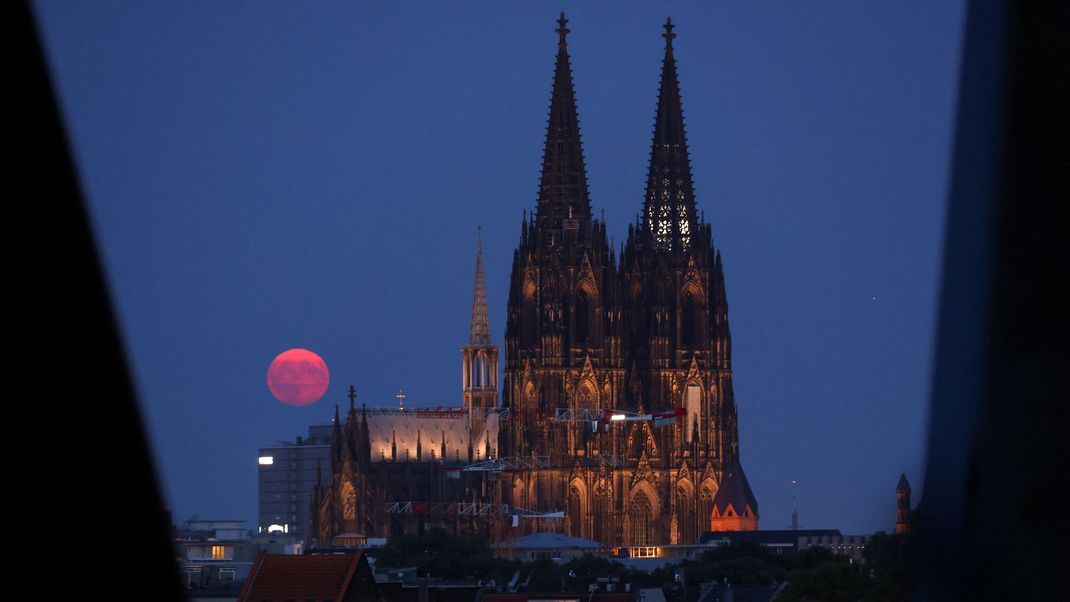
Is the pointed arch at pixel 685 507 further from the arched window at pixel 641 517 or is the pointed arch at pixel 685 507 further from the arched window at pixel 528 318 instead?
the arched window at pixel 528 318

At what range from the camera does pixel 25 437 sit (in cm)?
387

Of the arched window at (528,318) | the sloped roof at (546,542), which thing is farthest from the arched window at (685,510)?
the arched window at (528,318)

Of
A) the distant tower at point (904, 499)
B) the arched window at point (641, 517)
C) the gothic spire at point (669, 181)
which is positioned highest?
the gothic spire at point (669, 181)

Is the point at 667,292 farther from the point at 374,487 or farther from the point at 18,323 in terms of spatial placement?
the point at 18,323

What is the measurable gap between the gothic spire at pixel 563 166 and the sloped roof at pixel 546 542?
56.8 ft

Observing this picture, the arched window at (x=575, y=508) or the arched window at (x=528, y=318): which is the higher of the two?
the arched window at (x=528, y=318)

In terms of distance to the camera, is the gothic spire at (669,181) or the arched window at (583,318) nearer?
the arched window at (583,318)

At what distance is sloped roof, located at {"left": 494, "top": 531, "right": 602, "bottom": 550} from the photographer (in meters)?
121

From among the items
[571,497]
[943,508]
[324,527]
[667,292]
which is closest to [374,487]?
[324,527]

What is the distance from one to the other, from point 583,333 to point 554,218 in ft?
22.4

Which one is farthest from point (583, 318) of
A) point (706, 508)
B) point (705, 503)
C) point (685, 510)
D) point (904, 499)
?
point (904, 499)

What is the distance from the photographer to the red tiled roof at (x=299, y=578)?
4550 cm

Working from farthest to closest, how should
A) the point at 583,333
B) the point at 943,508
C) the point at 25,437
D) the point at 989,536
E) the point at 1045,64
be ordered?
the point at 583,333 < the point at 943,508 < the point at 989,536 < the point at 1045,64 < the point at 25,437

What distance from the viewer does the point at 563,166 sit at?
130 metres
